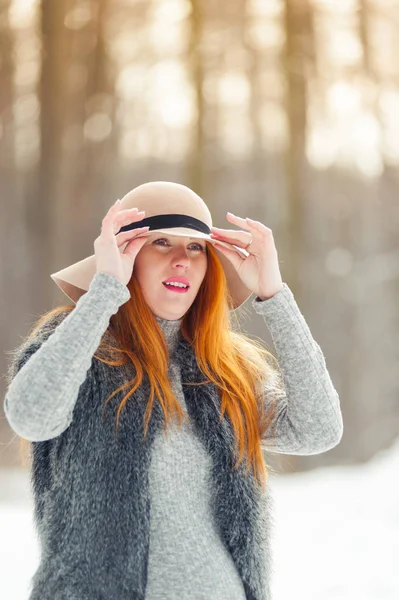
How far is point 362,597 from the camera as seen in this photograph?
196 cm

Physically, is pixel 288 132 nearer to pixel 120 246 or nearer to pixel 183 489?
pixel 120 246

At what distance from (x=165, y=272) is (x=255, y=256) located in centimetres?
15

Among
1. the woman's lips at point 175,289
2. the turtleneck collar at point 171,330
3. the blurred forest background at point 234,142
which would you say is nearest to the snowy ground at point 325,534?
the blurred forest background at point 234,142

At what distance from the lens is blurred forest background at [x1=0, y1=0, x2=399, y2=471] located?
240 cm

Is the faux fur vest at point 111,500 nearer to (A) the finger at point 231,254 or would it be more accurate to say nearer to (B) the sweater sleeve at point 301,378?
(B) the sweater sleeve at point 301,378

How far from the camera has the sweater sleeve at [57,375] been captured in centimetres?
83

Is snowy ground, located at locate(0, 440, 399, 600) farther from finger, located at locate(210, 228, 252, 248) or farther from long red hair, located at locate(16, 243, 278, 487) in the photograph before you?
finger, located at locate(210, 228, 252, 248)

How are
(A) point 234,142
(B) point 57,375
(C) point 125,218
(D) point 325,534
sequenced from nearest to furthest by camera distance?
(B) point 57,375 → (C) point 125,218 → (D) point 325,534 → (A) point 234,142

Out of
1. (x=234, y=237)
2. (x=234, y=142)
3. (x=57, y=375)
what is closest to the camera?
(x=57, y=375)

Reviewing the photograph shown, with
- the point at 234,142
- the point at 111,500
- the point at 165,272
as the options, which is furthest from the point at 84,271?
the point at 234,142

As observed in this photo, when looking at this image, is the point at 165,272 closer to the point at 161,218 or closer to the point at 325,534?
the point at 161,218

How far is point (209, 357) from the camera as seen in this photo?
1.09m

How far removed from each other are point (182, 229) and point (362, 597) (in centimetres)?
147

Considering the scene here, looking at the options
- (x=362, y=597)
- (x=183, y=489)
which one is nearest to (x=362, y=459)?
(x=362, y=597)
